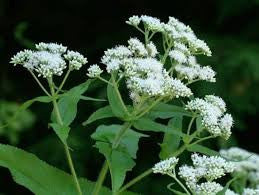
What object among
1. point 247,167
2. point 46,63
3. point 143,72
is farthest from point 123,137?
point 247,167

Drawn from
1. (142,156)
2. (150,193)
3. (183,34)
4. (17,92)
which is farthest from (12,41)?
(183,34)

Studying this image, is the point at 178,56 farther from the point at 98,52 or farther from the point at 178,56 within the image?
the point at 98,52

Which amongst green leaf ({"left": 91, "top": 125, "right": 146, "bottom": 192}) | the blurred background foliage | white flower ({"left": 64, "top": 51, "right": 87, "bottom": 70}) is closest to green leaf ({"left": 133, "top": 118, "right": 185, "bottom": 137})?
green leaf ({"left": 91, "top": 125, "right": 146, "bottom": 192})

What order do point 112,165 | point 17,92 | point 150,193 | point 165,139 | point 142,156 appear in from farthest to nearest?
point 17,92, point 142,156, point 150,193, point 165,139, point 112,165

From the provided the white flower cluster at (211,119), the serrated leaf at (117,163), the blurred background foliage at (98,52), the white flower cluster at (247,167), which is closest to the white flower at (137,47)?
the white flower cluster at (211,119)

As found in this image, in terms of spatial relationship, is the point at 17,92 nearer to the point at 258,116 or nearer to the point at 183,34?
the point at 258,116
